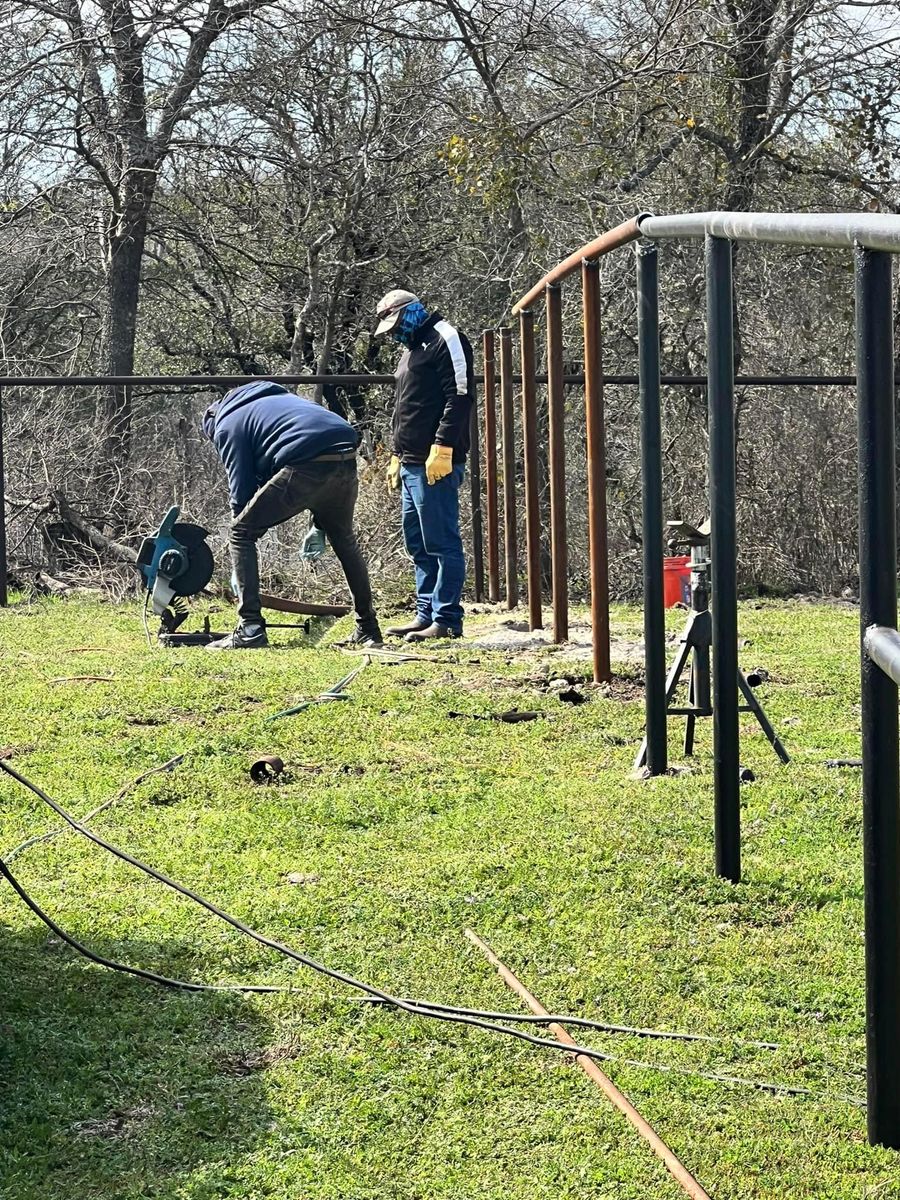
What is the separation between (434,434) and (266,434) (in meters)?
1.13

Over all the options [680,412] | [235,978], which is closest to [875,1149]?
[235,978]

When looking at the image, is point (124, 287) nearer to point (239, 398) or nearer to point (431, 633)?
point (239, 398)

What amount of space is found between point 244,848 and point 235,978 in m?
0.99

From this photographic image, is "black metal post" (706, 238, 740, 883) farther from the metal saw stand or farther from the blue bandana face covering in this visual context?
the blue bandana face covering

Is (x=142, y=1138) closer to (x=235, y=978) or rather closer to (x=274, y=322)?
(x=235, y=978)

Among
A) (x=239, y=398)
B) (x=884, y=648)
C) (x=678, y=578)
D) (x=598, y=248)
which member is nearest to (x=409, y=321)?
(x=239, y=398)

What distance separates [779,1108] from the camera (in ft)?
9.20

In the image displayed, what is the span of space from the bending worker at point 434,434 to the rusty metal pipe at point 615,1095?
534cm

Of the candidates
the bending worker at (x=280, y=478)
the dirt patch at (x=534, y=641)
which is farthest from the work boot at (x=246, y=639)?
the dirt patch at (x=534, y=641)

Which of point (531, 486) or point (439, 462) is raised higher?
point (439, 462)

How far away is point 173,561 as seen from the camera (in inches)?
339

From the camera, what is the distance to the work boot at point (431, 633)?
8.80 m

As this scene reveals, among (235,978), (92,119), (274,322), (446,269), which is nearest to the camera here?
(235,978)

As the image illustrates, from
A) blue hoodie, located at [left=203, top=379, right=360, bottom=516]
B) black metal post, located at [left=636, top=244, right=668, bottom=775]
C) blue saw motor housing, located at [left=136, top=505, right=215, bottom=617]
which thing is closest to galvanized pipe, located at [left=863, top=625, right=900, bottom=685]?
black metal post, located at [left=636, top=244, right=668, bottom=775]
